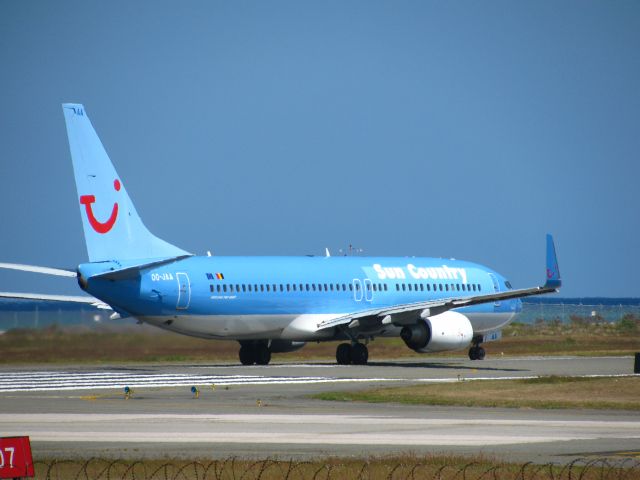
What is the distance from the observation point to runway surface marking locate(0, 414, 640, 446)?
23922 millimetres

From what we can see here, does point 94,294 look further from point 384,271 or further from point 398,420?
point 398,420

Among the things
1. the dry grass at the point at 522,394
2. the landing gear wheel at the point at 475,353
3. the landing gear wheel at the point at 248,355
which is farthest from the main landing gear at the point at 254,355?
the dry grass at the point at 522,394

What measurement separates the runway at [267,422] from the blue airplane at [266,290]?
3.68 metres

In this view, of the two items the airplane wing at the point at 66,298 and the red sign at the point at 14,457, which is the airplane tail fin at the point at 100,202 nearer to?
the airplane wing at the point at 66,298

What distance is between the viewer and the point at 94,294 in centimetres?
4581

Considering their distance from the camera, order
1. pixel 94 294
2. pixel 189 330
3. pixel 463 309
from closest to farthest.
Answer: pixel 94 294 < pixel 189 330 < pixel 463 309

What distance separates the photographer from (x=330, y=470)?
1903 centimetres

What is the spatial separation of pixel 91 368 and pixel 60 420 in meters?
24.1

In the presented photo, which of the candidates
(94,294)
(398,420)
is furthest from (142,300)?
(398,420)

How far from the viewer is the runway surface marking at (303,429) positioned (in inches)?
942

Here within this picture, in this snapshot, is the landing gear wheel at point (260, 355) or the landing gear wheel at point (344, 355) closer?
the landing gear wheel at point (344, 355)

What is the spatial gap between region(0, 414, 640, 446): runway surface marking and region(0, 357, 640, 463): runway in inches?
0.8

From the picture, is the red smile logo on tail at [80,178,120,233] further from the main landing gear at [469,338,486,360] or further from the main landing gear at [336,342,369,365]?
the main landing gear at [469,338,486,360]

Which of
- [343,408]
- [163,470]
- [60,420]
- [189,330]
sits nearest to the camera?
[163,470]
